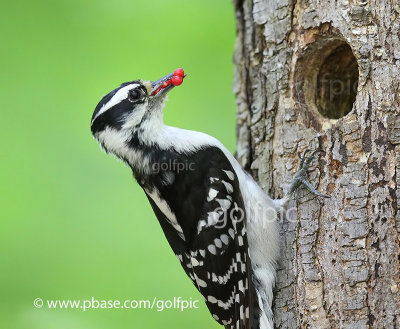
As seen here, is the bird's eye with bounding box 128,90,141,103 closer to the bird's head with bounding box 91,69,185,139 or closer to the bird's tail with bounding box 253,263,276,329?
the bird's head with bounding box 91,69,185,139

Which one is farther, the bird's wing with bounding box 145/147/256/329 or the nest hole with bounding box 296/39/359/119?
the nest hole with bounding box 296/39/359/119

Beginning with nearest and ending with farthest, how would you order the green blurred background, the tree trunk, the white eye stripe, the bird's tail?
the tree trunk
the bird's tail
the white eye stripe
the green blurred background

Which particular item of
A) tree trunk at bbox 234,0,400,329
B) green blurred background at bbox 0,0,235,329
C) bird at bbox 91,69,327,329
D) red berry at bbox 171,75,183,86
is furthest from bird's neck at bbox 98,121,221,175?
green blurred background at bbox 0,0,235,329

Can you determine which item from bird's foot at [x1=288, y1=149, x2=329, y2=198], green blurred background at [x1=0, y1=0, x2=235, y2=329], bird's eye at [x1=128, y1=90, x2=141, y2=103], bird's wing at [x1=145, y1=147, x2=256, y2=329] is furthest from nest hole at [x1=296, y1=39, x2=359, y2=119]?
green blurred background at [x1=0, y1=0, x2=235, y2=329]

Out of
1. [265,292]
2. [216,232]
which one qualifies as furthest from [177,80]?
[265,292]

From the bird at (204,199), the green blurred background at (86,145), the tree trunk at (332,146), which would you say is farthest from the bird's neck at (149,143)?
the green blurred background at (86,145)

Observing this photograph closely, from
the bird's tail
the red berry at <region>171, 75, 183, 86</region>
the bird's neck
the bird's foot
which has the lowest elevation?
the bird's tail

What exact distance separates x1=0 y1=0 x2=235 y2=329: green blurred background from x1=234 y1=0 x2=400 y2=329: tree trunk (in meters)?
1.18

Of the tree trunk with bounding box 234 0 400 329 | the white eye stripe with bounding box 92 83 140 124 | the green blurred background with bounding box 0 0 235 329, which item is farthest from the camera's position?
the green blurred background with bounding box 0 0 235 329

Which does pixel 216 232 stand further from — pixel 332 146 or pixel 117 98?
pixel 117 98

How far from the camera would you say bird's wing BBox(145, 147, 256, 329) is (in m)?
4.09

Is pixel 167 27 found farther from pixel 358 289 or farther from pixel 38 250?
pixel 358 289

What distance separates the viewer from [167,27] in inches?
221

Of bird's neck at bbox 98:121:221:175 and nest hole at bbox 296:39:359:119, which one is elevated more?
nest hole at bbox 296:39:359:119
